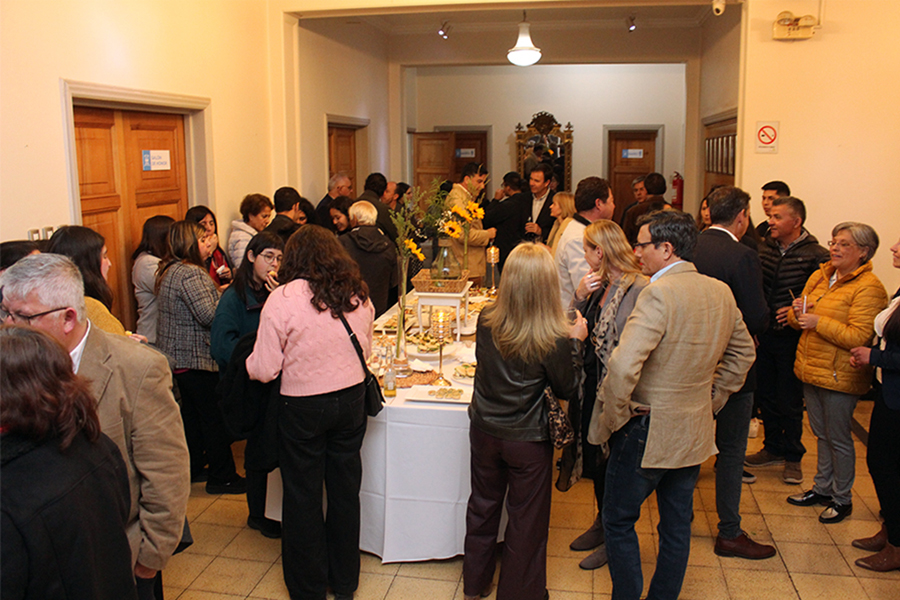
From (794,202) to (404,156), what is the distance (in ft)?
21.9

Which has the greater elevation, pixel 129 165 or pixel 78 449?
pixel 129 165

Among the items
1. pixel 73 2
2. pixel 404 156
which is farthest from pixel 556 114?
pixel 73 2

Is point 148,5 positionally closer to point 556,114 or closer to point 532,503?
point 532,503

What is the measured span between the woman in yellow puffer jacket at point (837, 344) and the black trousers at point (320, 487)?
233 centimetres

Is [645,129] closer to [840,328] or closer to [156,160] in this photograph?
[156,160]

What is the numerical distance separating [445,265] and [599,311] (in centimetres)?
131

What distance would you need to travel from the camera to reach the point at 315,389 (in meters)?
2.77

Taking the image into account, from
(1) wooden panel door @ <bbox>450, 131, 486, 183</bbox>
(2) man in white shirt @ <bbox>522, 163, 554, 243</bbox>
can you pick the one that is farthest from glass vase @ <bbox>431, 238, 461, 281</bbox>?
(1) wooden panel door @ <bbox>450, 131, 486, 183</bbox>

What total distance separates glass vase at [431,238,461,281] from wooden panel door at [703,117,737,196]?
11.7ft

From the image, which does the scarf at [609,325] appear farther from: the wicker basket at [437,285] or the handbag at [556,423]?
the wicker basket at [437,285]

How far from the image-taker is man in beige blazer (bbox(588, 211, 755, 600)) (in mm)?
2557

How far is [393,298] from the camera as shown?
Result: 6.36m

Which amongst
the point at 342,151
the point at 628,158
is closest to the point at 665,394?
the point at 342,151

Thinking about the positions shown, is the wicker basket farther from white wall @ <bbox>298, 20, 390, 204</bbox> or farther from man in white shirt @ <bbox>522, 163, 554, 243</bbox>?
man in white shirt @ <bbox>522, 163, 554, 243</bbox>
